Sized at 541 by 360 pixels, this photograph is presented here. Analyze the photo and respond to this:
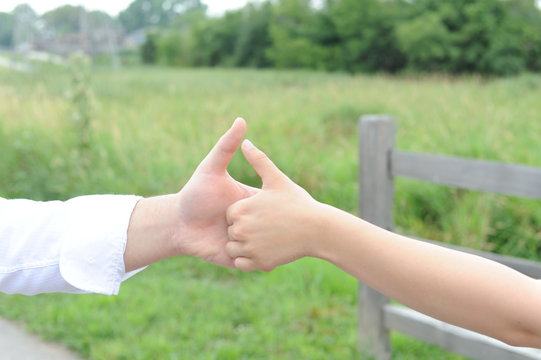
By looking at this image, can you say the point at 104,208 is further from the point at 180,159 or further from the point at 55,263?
the point at 180,159

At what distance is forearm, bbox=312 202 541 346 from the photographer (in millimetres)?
1220

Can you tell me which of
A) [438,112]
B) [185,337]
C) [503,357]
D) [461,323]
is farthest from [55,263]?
[438,112]

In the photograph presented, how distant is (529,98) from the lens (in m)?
10.8

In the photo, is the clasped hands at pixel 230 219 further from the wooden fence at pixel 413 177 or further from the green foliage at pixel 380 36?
the green foliage at pixel 380 36

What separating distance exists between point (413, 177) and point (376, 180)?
0.18 m

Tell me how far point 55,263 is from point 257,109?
9.18 meters

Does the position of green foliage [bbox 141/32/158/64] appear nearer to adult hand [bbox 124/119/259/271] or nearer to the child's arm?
adult hand [bbox 124/119/259/271]

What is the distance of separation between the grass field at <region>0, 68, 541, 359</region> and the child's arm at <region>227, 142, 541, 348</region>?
2300 mm

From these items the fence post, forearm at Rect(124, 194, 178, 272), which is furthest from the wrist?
the fence post

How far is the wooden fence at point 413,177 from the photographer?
2.70m

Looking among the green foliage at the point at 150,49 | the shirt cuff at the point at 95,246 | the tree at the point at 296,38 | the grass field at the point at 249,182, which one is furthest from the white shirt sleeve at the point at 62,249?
the green foliage at the point at 150,49

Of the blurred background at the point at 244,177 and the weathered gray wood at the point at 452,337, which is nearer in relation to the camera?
the weathered gray wood at the point at 452,337

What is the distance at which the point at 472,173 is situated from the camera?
2.89 metres

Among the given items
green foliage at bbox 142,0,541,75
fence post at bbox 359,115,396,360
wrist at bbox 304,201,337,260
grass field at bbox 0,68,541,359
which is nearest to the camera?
wrist at bbox 304,201,337,260
